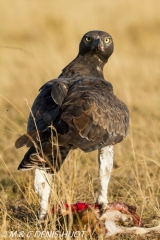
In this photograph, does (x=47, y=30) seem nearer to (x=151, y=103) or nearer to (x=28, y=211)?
(x=151, y=103)

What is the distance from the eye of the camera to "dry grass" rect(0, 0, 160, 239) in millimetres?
5569

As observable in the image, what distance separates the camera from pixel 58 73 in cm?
1177

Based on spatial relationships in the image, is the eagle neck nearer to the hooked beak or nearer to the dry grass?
the hooked beak

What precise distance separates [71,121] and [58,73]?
23.5ft

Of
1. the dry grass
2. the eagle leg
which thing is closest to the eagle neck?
the dry grass

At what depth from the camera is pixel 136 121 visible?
920cm

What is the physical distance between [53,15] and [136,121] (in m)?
10.4

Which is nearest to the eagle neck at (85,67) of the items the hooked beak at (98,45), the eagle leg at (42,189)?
the hooked beak at (98,45)

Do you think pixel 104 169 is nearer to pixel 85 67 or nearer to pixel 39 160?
pixel 39 160

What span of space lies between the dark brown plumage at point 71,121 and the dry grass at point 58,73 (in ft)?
0.83

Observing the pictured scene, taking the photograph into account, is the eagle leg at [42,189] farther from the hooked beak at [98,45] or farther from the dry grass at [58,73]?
the hooked beak at [98,45]

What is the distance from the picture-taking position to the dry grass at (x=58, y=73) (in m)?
5.57

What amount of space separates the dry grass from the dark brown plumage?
0.25 meters

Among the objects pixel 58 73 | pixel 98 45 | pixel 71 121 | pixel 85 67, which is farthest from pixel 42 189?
pixel 58 73
